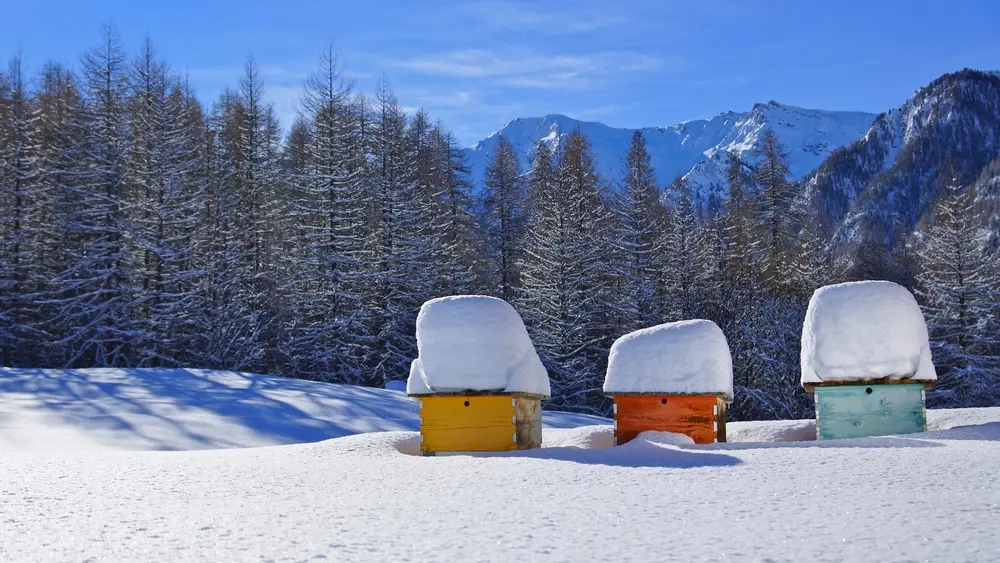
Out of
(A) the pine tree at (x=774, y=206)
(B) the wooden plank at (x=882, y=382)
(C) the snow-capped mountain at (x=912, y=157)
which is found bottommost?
(B) the wooden plank at (x=882, y=382)

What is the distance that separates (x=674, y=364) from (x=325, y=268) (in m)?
19.4

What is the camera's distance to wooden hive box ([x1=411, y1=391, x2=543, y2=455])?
36.6 feet

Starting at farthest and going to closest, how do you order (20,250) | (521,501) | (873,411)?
(20,250) < (873,411) < (521,501)

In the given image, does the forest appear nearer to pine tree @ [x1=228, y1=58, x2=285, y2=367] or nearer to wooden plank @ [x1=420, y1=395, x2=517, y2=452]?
pine tree @ [x1=228, y1=58, x2=285, y2=367]

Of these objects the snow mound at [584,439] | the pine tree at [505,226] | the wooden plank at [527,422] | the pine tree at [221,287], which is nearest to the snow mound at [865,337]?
the snow mound at [584,439]

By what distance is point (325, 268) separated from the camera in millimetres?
29266

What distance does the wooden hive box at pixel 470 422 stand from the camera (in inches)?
439

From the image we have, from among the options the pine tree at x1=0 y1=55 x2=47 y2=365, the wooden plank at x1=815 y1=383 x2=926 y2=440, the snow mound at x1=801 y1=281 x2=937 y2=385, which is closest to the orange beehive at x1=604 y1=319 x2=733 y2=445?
the snow mound at x1=801 y1=281 x2=937 y2=385

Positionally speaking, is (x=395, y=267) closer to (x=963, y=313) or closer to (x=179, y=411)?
(x=179, y=411)

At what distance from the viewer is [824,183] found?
351 feet

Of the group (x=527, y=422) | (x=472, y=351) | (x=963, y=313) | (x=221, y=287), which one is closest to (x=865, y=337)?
(x=527, y=422)

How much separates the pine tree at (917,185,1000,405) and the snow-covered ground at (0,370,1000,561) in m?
17.0

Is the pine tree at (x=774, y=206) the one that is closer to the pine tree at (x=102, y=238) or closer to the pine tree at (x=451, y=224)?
the pine tree at (x=451, y=224)

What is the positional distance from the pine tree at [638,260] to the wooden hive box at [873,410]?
656 inches
